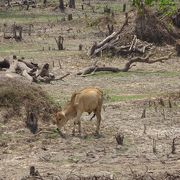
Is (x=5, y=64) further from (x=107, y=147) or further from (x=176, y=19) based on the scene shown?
(x=176, y=19)

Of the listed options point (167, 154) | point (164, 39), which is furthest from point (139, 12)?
point (167, 154)

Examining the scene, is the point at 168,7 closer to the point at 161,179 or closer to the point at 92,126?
the point at 92,126

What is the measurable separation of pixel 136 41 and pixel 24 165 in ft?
52.1

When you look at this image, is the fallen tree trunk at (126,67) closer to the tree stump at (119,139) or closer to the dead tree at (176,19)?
the dead tree at (176,19)

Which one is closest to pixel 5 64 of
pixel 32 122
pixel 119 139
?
pixel 32 122

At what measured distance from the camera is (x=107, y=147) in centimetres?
1255

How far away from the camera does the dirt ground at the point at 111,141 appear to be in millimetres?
11016

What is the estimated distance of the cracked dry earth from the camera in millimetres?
10992

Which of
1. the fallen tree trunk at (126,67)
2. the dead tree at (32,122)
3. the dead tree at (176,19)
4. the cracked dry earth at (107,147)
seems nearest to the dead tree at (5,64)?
the fallen tree trunk at (126,67)

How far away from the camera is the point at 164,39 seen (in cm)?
2852

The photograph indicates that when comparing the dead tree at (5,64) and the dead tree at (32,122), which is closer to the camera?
the dead tree at (32,122)

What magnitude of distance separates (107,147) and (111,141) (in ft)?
1.45

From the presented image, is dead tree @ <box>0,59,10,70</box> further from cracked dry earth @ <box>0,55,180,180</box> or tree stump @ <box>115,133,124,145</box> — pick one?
tree stump @ <box>115,133,124,145</box>

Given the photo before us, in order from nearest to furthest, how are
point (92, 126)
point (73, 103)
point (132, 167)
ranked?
point (132, 167) → point (73, 103) → point (92, 126)
